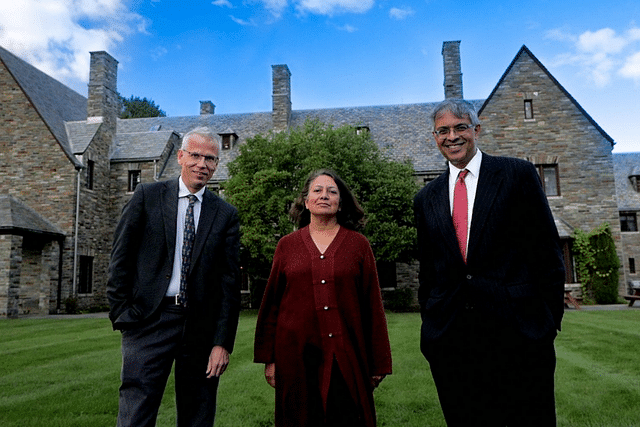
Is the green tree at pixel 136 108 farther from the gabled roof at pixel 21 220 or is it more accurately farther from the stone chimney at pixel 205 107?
the gabled roof at pixel 21 220

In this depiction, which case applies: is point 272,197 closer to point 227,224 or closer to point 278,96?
point 278,96

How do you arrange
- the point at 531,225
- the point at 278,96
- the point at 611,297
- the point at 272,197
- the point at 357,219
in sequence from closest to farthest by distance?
1. the point at 531,225
2. the point at 357,219
3. the point at 272,197
4. the point at 611,297
5. the point at 278,96

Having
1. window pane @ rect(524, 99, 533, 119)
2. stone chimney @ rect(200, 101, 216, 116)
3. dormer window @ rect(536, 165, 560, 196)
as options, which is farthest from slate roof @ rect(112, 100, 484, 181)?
dormer window @ rect(536, 165, 560, 196)

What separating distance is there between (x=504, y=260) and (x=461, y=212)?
349 mm

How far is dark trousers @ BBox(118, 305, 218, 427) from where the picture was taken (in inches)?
106

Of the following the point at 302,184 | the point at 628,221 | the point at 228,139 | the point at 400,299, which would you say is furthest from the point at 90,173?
the point at 628,221

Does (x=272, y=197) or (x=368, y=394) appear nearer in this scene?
(x=368, y=394)

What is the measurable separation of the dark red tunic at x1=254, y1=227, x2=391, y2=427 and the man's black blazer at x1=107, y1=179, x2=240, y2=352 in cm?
30

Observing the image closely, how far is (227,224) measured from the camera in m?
3.10

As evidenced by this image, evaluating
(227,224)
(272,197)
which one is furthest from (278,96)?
(227,224)

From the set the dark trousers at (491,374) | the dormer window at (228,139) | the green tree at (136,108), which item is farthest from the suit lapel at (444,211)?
the green tree at (136,108)

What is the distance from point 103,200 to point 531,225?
23.5m

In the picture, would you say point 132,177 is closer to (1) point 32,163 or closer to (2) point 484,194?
(1) point 32,163

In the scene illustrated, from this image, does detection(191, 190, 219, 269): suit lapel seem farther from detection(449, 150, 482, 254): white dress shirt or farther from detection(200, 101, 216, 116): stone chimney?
detection(200, 101, 216, 116): stone chimney
